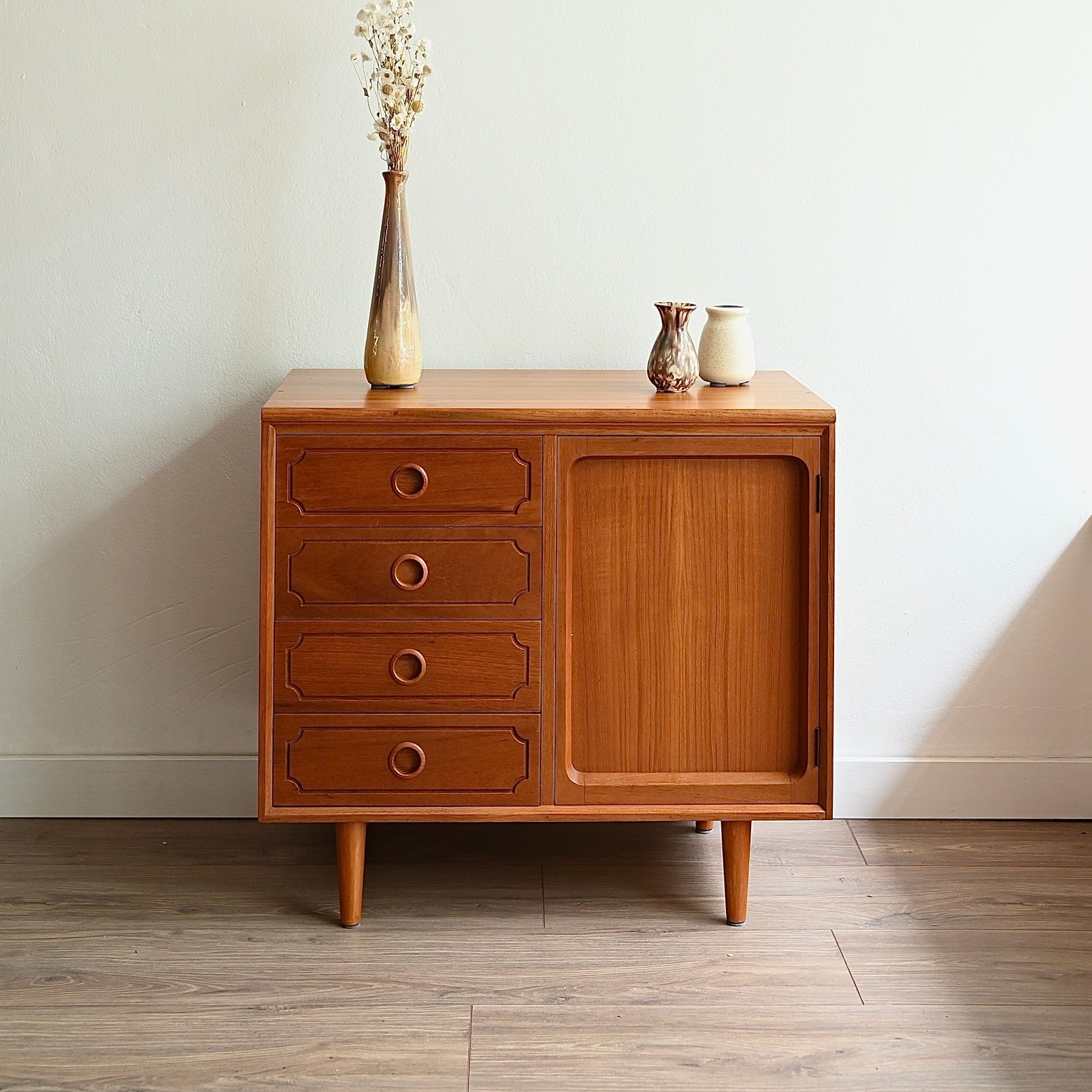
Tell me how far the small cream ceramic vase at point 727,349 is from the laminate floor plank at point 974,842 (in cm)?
86

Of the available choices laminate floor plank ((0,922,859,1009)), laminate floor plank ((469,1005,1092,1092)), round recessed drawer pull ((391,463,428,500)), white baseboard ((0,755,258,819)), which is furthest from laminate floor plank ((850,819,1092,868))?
white baseboard ((0,755,258,819))

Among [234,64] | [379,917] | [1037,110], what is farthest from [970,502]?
[234,64]

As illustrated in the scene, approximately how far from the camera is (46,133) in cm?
204

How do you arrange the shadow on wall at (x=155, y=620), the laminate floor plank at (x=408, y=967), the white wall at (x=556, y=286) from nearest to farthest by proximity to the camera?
1. the laminate floor plank at (x=408, y=967)
2. the white wall at (x=556, y=286)
3. the shadow on wall at (x=155, y=620)

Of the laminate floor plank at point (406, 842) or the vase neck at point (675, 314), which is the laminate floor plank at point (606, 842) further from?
the vase neck at point (675, 314)

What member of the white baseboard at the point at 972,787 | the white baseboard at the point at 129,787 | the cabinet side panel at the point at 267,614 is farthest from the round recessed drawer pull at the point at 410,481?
the white baseboard at the point at 972,787

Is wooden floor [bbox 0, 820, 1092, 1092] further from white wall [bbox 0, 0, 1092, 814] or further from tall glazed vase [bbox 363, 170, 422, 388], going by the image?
tall glazed vase [bbox 363, 170, 422, 388]

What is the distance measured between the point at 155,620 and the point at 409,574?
68 cm

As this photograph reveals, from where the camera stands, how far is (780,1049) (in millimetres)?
1559

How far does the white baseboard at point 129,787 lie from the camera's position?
2.21 metres

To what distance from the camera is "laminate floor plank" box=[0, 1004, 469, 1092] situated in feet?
4.88

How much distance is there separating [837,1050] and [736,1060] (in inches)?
5.2

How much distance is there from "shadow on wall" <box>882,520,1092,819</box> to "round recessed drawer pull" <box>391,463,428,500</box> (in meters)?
1.10

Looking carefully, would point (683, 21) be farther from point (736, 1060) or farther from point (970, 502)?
point (736, 1060)
